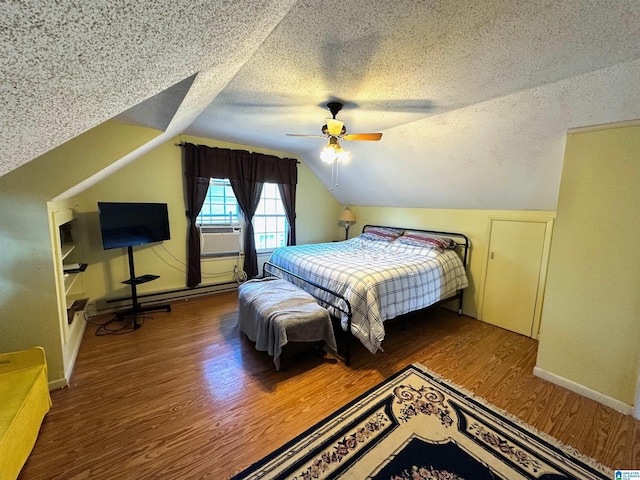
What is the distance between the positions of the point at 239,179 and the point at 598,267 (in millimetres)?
4251

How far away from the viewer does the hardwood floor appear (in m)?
1.56

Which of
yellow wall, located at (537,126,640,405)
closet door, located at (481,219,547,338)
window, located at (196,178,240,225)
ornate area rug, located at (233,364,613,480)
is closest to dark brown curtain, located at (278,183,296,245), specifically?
window, located at (196,178,240,225)

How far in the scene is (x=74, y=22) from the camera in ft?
1.88

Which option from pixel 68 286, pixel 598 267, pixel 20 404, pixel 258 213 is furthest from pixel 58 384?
pixel 598 267

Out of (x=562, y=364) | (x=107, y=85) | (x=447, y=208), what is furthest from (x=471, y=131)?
(x=107, y=85)

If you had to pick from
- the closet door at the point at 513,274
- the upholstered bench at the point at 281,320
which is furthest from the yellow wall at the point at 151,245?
the closet door at the point at 513,274

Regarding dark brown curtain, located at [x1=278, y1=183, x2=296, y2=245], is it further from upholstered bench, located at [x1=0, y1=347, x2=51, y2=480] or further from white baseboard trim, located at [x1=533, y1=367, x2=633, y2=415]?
white baseboard trim, located at [x1=533, y1=367, x2=633, y2=415]

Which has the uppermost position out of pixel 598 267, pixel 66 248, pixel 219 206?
pixel 219 206

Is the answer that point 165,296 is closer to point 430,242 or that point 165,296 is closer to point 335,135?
point 335,135

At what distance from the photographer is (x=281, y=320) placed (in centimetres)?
226

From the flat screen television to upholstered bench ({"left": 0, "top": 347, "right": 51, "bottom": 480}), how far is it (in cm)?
144

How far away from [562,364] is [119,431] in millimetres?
3428

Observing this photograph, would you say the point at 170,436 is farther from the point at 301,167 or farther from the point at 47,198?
the point at 301,167

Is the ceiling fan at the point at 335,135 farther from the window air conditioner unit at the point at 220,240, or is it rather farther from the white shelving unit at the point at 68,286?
the window air conditioner unit at the point at 220,240
